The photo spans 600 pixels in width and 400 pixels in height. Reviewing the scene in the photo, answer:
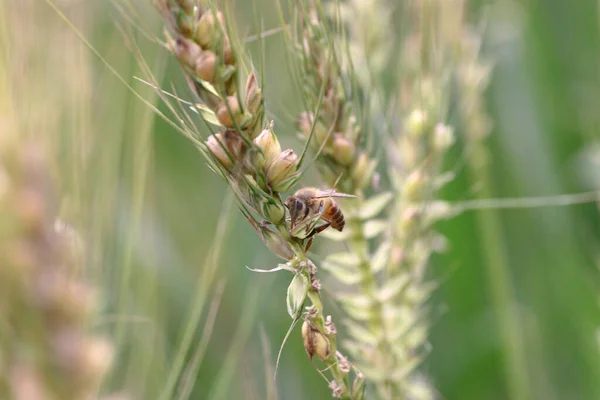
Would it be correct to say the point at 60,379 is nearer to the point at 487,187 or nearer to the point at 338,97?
the point at 338,97

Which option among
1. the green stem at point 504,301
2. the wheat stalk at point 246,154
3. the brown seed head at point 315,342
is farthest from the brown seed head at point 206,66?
the green stem at point 504,301

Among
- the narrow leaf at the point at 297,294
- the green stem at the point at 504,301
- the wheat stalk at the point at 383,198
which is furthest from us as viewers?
the green stem at the point at 504,301

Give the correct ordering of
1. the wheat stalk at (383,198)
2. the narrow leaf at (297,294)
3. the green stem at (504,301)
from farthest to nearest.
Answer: the green stem at (504,301) → the wheat stalk at (383,198) → the narrow leaf at (297,294)

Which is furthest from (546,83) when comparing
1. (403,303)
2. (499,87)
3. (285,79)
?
(403,303)

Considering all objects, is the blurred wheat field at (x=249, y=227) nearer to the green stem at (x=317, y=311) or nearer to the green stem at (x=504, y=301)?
the green stem at (x=504, y=301)

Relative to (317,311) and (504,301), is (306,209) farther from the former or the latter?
(504,301)

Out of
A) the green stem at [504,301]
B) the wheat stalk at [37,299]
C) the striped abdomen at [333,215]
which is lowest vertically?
the green stem at [504,301]

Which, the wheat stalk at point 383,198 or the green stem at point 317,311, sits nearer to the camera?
the green stem at point 317,311

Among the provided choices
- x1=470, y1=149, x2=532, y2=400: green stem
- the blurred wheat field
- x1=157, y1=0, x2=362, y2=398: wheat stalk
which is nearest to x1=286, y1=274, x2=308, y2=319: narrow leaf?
x1=157, y1=0, x2=362, y2=398: wheat stalk
